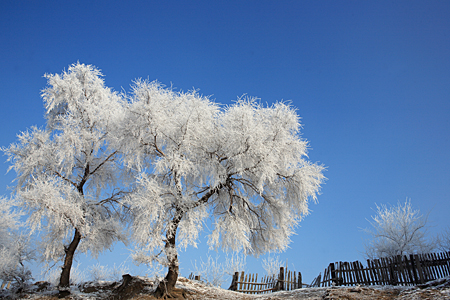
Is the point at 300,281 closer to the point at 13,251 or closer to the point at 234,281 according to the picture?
the point at 234,281

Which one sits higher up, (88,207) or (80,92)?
(80,92)

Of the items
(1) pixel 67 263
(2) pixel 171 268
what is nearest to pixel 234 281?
(2) pixel 171 268

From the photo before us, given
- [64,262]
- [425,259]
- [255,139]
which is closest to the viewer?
[255,139]

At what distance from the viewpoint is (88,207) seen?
12.6 m

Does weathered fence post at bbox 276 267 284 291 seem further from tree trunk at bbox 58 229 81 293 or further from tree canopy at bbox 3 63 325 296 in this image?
tree trunk at bbox 58 229 81 293

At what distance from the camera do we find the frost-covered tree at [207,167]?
1015cm

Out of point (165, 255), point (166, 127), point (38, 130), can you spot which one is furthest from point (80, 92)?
point (165, 255)

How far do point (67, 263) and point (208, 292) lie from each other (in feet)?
19.1

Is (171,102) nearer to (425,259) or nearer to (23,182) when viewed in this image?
(23,182)

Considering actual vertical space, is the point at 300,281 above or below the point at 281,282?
above

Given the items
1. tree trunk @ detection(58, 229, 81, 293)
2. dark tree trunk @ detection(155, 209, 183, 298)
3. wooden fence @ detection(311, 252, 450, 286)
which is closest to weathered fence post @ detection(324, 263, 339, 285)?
wooden fence @ detection(311, 252, 450, 286)

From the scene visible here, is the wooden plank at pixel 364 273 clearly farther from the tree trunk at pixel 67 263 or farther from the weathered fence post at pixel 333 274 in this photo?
the tree trunk at pixel 67 263

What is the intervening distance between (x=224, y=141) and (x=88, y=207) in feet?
21.0

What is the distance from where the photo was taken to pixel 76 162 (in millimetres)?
13867
